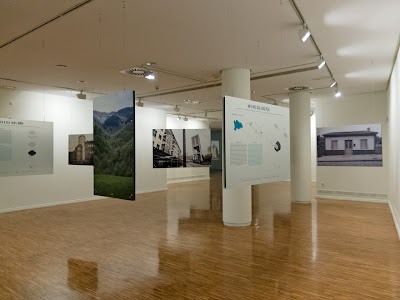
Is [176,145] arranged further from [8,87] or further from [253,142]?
[253,142]

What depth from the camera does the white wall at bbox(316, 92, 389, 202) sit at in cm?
1164

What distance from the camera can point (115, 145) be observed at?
16.1 ft

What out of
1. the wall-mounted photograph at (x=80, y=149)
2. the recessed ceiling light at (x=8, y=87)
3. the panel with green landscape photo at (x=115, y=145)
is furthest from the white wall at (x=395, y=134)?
the recessed ceiling light at (x=8, y=87)

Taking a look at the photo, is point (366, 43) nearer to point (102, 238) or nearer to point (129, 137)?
point (129, 137)

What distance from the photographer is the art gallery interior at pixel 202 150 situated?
15.3ft

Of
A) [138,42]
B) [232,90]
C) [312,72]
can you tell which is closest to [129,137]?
[138,42]

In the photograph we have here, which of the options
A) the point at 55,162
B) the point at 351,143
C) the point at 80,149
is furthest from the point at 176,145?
the point at 351,143

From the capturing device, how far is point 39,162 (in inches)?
400

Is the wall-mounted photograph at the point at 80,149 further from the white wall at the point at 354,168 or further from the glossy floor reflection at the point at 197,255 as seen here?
the white wall at the point at 354,168

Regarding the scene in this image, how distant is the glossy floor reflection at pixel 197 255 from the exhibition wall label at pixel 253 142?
146cm

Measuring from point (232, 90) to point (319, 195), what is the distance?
7.23 metres

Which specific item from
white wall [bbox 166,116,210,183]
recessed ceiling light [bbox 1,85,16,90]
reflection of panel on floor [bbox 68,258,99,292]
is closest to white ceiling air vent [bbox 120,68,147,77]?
recessed ceiling light [bbox 1,85,16,90]

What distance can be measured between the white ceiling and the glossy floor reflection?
4.01 meters

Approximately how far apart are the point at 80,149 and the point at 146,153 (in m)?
4.27
